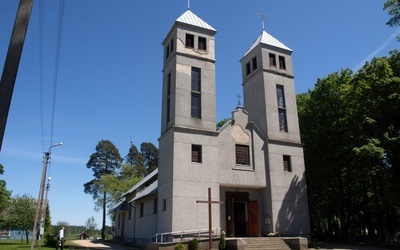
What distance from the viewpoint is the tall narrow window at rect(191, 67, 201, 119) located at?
23.5 m

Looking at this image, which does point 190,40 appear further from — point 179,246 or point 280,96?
point 179,246

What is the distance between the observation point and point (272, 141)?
25.0 meters

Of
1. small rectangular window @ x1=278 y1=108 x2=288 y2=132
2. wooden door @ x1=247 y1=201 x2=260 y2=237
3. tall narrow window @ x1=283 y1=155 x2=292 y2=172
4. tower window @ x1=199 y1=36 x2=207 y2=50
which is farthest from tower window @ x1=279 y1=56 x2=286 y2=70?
wooden door @ x1=247 y1=201 x2=260 y2=237

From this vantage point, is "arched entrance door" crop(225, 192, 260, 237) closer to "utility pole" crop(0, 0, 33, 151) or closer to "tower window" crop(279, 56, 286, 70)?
"tower window" crop(279, 56, 286, 70)

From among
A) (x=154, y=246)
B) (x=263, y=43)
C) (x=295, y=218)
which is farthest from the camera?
(x=263, y=43)

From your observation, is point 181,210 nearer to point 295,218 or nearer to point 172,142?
point 172,142

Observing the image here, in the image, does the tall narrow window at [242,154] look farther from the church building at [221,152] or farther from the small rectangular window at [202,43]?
the small rectangular window at [202,43]

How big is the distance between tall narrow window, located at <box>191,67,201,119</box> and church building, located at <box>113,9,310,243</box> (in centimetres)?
7

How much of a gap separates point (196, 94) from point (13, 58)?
17299mm

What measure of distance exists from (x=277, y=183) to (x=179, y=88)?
9.59 metres

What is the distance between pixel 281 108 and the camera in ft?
87.1

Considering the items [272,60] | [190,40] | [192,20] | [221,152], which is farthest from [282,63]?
[221,152]

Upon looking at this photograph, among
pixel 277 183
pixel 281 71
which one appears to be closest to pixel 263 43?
pixel 281 71

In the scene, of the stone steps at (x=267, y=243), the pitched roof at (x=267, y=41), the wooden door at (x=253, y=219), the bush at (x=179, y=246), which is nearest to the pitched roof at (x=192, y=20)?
the pitched roof at (x=267, y=41)
